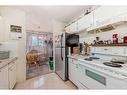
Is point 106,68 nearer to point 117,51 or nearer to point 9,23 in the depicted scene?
point 117,51

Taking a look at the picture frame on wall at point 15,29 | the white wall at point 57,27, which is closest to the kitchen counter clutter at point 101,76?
the picture frame on wall at point 15,29

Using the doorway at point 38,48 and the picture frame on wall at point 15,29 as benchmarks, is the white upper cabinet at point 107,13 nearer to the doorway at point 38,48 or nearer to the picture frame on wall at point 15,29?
the picture frame on wall at point 15,29

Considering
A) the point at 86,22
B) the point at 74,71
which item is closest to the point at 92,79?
the point at 74,71

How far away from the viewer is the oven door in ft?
5.04

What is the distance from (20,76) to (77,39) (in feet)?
7.09

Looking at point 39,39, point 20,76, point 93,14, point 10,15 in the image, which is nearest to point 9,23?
point 10,15

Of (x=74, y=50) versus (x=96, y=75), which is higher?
(x=74, y=50)

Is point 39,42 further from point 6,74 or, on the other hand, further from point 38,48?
point 6,74

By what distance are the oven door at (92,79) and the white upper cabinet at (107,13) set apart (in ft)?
2.99

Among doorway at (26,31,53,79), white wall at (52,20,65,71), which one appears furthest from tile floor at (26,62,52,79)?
white wall at (52,20,65,71)

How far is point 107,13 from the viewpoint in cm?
191

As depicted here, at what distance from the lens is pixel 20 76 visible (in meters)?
3.07

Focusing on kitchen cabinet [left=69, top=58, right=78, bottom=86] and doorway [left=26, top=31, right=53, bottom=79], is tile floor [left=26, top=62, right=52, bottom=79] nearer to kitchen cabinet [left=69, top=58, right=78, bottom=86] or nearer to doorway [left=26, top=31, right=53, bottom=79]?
doorway [left=26, top=31, right=53, bottom=79]

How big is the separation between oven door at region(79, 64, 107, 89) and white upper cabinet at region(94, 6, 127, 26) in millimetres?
911
